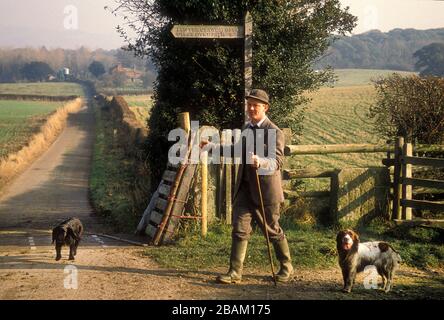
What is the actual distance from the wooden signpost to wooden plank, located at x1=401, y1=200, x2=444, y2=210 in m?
3.66

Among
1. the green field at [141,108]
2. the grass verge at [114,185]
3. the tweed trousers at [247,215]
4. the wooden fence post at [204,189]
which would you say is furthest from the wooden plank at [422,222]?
the green field at [141,108]

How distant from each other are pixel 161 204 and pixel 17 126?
32.1 m

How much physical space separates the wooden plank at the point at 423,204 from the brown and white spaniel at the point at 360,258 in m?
3.11

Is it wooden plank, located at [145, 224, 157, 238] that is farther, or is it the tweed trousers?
wooden plank, located at [145, 224, 157, 238]

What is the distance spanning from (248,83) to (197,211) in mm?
2496

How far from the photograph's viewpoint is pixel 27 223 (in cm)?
1219

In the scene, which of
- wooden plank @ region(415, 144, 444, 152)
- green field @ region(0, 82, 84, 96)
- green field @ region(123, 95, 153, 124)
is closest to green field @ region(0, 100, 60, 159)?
green field @ region(123, 95, 153, 124)

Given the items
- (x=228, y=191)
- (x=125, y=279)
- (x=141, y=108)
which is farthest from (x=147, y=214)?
(x=141, y=108)

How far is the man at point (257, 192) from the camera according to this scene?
6.08 meters

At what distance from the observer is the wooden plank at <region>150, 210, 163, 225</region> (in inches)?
339

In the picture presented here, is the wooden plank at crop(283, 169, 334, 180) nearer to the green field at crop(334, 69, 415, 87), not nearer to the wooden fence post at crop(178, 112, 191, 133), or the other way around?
the wooden fence post at crop(178, 112, 191, 133)

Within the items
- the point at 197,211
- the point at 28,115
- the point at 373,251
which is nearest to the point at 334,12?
the point at 197,211

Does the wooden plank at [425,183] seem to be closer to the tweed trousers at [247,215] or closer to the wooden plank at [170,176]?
the tweed trousers at [247,215]
